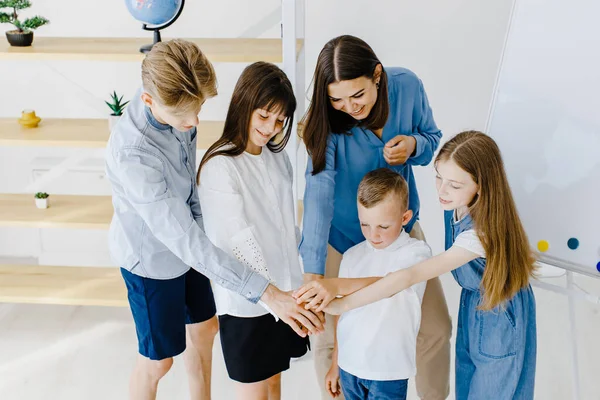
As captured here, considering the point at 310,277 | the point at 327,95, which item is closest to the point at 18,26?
the point at 327,95

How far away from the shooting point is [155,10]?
2.18 metres

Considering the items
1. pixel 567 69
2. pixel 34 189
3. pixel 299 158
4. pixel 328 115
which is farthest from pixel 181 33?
pixel 567 69

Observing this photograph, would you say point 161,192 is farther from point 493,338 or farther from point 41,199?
point 41,199

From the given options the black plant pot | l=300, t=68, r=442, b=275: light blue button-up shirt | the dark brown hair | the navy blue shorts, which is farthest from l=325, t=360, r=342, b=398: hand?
the black plant pot

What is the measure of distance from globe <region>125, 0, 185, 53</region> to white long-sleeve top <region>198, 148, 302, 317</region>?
0.73 metres

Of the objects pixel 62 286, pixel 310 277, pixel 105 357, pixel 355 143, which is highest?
pixel 355 143

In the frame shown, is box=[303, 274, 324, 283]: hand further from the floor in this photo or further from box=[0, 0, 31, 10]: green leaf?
box=[0, 0, 31, 10]: green leaf

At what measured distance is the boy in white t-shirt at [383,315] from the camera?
173cm

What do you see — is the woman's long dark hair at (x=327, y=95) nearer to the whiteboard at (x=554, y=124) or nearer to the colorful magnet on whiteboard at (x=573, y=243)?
the whiteboard at (x=554, y=124)

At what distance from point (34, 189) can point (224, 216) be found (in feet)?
5.88

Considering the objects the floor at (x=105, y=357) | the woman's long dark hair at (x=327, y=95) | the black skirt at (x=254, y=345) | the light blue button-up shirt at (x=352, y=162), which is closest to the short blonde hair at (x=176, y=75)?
the woman's long dark hair at (x=327, y=95)

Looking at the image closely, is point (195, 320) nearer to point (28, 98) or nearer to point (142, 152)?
point (142, 152)

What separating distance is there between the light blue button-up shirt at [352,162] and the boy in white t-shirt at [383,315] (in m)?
0.12

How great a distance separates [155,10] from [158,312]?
3.09 feet
